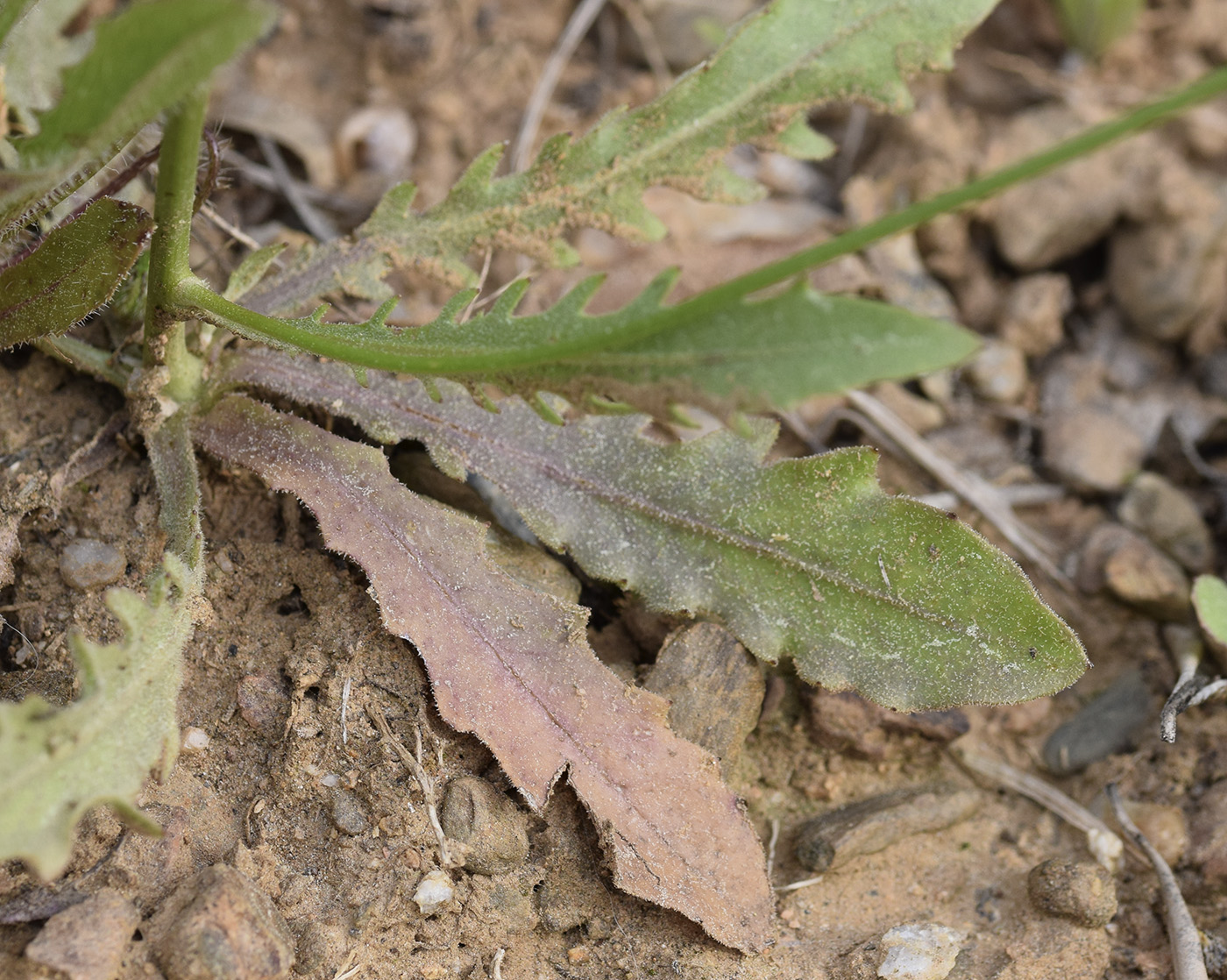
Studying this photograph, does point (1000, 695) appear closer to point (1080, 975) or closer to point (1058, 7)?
point (1080, 975)

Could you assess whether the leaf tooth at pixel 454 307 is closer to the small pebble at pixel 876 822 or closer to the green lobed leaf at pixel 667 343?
the green lobed leaf at pixel 667 343

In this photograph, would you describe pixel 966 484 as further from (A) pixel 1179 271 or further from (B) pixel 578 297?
(B) pixel 578 297

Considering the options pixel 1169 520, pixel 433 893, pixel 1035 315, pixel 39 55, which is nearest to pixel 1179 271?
pixel 1035 315

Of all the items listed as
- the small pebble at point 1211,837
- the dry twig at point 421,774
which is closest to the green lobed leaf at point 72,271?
the dry twig at point 421,774

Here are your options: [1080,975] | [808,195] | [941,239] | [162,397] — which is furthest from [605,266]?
[1080,975]

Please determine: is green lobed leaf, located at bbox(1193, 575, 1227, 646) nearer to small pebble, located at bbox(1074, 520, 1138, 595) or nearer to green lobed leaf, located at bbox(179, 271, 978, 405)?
small pebble, located at bbox(1074, 520, 1138, 595)

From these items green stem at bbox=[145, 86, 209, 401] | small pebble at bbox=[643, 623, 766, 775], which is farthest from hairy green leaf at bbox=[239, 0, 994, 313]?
small pebble at bbox=[643, 623, 766, 775]
